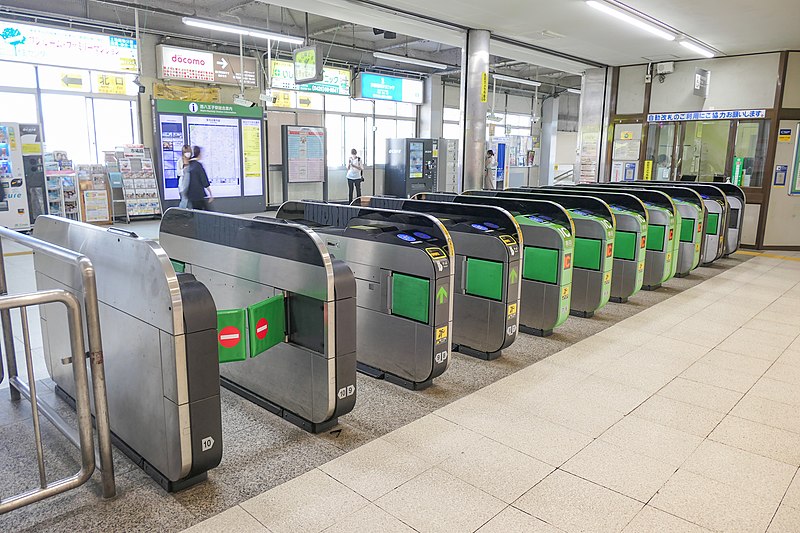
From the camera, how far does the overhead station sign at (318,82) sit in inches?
457

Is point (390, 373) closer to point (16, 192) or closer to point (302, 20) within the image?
point (16, 192)

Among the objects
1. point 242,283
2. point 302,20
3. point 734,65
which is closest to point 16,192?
point 302,20

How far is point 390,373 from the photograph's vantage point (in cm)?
366

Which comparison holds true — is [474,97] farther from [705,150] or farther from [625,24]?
[705,150]

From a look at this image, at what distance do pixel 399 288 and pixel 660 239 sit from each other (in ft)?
12.5

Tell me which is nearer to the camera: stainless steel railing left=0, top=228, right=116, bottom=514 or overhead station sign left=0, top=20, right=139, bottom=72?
stainless steel railing left=0, top=228, right=116, bottom=514

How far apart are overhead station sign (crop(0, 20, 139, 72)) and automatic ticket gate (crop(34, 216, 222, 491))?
7.90 metres

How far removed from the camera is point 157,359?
232 centimetres

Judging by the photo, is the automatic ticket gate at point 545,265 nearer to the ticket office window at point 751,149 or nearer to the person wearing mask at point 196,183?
the person wearing mask at point 196,183

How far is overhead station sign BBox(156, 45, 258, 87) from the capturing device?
10.6m

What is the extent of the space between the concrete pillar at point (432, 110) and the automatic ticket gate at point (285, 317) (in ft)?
42.5

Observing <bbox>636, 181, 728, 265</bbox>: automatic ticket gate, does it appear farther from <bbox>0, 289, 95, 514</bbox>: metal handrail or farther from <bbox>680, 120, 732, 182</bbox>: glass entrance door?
<bbox>0, 289, 95, 514</bbox>: metal handrail

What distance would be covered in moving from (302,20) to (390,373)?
9466 millimetres

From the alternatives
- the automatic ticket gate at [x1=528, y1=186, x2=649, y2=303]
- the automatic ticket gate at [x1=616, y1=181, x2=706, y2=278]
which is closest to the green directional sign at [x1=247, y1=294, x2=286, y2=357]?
the automatic ticket gate at [x1=528, y1=186, x2=649, y2=303]
